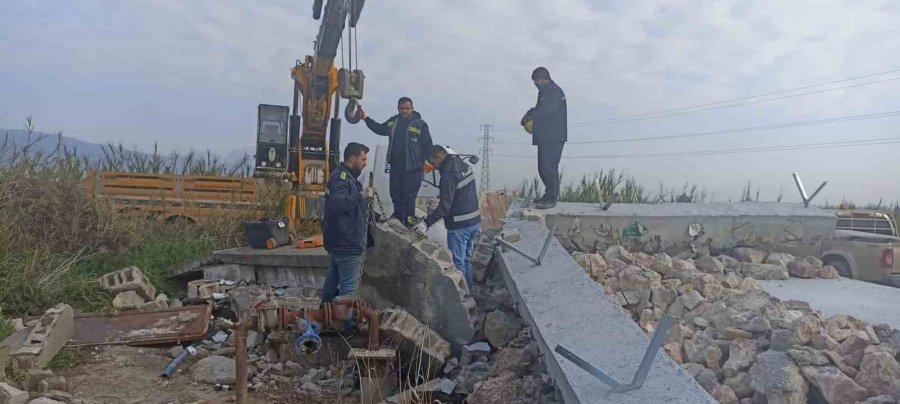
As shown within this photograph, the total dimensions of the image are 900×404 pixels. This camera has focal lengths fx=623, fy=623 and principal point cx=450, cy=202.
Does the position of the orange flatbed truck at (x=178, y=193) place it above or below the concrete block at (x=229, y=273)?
above

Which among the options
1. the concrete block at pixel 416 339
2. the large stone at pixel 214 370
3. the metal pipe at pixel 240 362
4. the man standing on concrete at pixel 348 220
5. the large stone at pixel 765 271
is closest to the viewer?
the metal pipe at pixel 240 362

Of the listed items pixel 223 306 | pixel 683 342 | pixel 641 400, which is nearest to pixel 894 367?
pixel 683 342

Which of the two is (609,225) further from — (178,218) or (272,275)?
(178,218)

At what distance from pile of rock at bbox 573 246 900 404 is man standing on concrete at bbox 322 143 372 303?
1956 mm

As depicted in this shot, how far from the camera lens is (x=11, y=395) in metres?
3.78

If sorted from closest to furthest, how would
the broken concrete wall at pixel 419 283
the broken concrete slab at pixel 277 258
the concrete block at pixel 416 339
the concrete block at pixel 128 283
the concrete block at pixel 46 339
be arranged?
the concrete block at pixel 416 339
the concrete block at pixel 46 339
the broken concrete wall at pixel 419 283
the concrete block at pixel 128 283
the broken concrete slab at pixel 277 258

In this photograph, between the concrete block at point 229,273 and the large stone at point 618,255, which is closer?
the large stone at point 618,255

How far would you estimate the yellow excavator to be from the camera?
9.69 m

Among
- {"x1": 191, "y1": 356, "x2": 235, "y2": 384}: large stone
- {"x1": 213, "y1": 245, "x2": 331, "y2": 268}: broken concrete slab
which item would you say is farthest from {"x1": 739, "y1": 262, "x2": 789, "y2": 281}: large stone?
{"x1": 191, "y1": 356, "x2": 235, "y2": 384}: large stone

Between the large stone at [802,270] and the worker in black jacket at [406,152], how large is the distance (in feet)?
13.1

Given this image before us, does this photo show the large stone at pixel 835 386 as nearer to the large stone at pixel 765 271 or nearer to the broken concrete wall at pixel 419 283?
the broken concrete wall at pixel 419 283

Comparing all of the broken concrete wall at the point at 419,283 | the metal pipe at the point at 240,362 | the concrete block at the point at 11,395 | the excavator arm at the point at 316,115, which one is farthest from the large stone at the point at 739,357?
the excavator arm at the point at 316,115

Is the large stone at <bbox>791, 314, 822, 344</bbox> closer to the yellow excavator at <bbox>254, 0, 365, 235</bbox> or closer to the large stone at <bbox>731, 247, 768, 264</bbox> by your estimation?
the large stone at <bbox>731, 247, 768, 264</bbox>

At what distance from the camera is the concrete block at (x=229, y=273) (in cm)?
754
